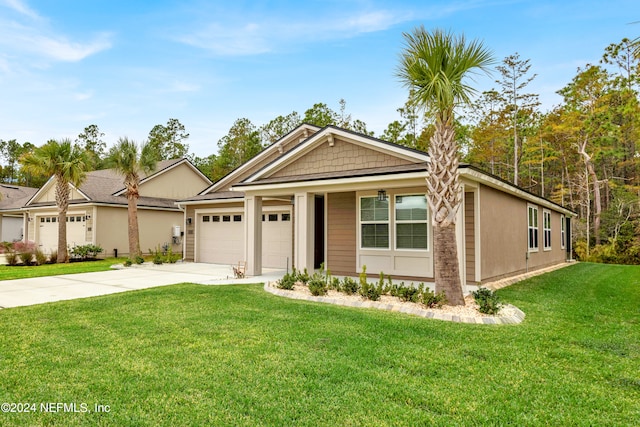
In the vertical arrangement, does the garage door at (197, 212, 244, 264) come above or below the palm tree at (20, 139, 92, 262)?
below

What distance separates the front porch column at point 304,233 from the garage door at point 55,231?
15.0 m

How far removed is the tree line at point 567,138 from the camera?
2561 centimetres

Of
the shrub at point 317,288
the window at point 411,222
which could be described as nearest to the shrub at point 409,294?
the shrub at point 317,288

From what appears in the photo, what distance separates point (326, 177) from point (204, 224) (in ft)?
30.2

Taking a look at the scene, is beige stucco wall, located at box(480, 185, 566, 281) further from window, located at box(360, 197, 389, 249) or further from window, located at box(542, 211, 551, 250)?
window, located at box(360, 197, 389, 249)

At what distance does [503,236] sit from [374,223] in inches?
154

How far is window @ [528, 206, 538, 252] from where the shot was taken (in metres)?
14.0

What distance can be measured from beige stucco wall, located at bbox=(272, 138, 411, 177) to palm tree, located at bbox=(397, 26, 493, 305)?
8.63 feet

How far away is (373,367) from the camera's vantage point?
4.17m

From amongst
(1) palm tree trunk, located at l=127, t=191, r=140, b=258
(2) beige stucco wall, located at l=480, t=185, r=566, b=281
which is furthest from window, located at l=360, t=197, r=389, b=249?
(1) palm tree trunk, located at l=127, t=191, r=140, b=258

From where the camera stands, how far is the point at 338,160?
11.2m

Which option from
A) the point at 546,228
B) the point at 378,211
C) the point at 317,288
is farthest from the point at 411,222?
the point at 546,228

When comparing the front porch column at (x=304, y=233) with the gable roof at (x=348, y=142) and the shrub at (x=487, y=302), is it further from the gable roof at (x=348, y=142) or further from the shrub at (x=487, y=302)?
the shrub at (x=487, y=302)

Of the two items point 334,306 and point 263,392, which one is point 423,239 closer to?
point 334,306
